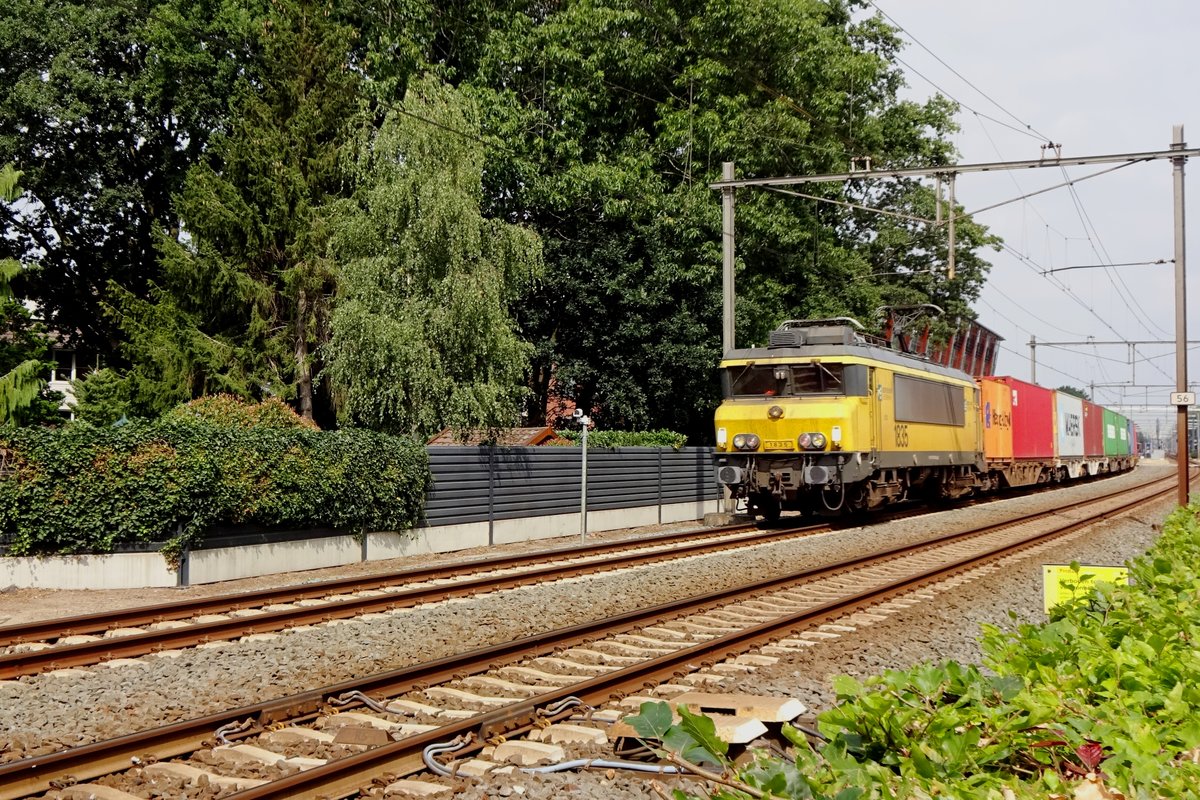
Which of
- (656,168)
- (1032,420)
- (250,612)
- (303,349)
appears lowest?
(250,612)

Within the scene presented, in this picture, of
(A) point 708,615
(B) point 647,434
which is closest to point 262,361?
(B) point 647,434

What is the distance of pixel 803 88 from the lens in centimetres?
3272

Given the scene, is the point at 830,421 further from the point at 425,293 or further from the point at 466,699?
the point at 466,699

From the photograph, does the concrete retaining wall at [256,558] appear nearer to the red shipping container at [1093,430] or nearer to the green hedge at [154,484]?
the green hedge at [154,484]

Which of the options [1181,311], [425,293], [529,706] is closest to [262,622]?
[529,706]

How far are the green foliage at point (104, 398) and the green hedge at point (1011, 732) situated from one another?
1298 inches

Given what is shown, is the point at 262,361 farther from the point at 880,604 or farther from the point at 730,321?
the point at 880,604

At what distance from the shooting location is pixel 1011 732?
139 inches

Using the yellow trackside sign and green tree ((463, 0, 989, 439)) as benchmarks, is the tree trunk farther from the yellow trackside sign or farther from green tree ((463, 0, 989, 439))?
the yellow trackside sign

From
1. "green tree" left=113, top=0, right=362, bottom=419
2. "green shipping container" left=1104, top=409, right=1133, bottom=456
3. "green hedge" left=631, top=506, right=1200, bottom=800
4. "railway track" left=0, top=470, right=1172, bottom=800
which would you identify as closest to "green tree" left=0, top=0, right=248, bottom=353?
"green tree" left=113, top=0, right=362, bottom=419

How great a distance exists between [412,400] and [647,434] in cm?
677

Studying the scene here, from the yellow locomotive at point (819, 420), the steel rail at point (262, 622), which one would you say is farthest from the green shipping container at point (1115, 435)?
the steel rail at point (262, 622)

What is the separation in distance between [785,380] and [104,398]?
2314 centimetres

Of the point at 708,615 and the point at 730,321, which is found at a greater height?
the point at 730,321
